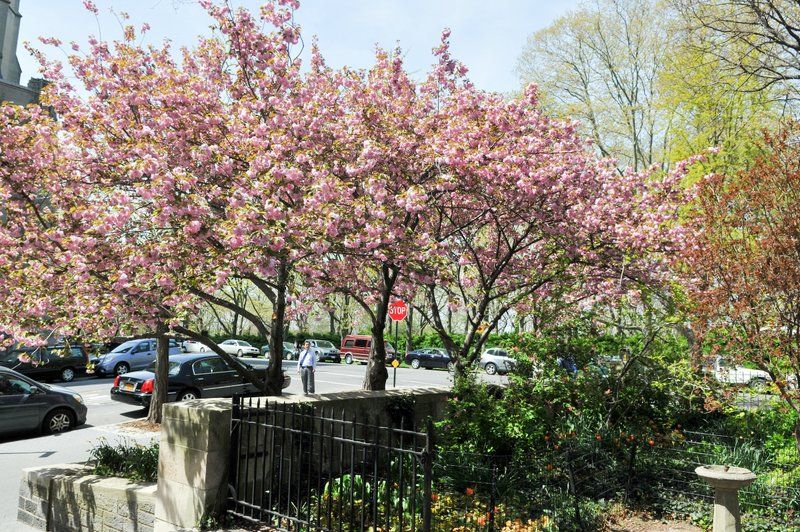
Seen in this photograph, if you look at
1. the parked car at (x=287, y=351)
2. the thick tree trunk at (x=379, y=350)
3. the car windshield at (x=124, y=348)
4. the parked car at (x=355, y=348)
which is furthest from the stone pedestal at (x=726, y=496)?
the parked car at (x=355, y=348)

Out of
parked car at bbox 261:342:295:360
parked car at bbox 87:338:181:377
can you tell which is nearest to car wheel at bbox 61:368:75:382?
parked car at bbox 87:338:181:377

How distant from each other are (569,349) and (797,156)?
374 cm

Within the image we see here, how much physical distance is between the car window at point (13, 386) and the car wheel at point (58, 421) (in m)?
0.72

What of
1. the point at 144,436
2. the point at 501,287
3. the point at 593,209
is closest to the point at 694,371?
the point at 593,209

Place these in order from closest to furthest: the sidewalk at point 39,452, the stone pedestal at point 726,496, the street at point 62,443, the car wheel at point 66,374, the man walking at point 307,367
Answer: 1. the stone pedestal at point 726,496
2. the sidewalk at point 39,452
3. the street at point 62,443
4. the man walking at point 307,367
5. the car wheel at point 66,374

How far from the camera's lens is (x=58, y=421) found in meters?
12.3

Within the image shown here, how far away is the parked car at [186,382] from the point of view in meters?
14.3

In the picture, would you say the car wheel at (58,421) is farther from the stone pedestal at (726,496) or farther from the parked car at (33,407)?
the stone pedestal at (726,496)

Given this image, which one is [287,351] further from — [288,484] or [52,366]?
[288,484]

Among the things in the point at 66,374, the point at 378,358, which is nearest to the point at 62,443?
the point at 378,358

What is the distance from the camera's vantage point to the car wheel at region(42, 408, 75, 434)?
1214cm

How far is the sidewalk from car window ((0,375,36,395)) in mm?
990

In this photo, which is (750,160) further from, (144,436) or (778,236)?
(144,436)

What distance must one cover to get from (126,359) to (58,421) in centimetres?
1286
